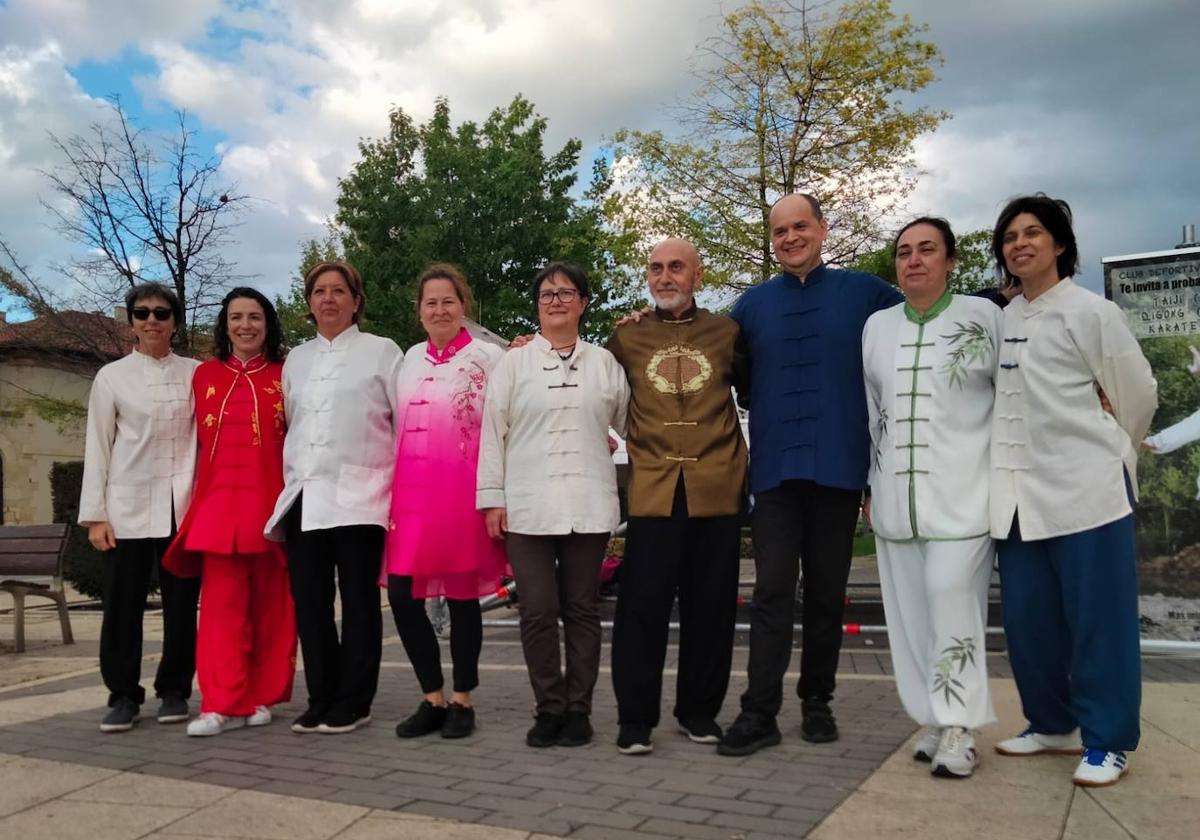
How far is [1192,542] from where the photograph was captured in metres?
6.61

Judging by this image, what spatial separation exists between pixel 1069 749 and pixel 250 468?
12.0ft

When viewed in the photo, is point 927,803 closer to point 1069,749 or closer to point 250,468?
point 1069,749

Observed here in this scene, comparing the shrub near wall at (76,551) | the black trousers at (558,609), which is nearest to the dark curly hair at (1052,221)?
the black trousers at (558,609)

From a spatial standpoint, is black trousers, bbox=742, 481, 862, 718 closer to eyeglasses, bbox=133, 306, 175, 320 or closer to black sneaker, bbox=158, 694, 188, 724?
black sneaker, bbox=158, 694, 188, 724

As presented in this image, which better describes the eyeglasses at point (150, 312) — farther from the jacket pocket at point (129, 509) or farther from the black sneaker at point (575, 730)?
the black sneaker at point (575, 730)

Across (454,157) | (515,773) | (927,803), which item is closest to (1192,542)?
(927,803)

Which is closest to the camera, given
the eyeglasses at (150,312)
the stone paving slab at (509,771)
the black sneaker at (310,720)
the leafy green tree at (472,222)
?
the stone paving slab at (509,771)

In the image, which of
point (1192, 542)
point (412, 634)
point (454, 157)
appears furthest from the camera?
point (454, 157)

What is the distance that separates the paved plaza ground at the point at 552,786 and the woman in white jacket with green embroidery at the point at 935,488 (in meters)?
0.31

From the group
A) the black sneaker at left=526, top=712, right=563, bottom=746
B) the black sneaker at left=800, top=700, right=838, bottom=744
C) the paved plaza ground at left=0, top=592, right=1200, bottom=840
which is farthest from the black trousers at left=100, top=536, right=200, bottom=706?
the black sneaker at left=800, top=700, right=838, bottom=744

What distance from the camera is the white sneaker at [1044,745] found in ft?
13.5

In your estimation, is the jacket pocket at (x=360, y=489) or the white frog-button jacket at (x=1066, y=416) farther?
the jacket pocket at (x=360, y=489)

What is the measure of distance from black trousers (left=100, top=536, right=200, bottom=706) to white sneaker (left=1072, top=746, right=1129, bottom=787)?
3.88 meters

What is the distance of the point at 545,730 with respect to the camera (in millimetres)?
4465
